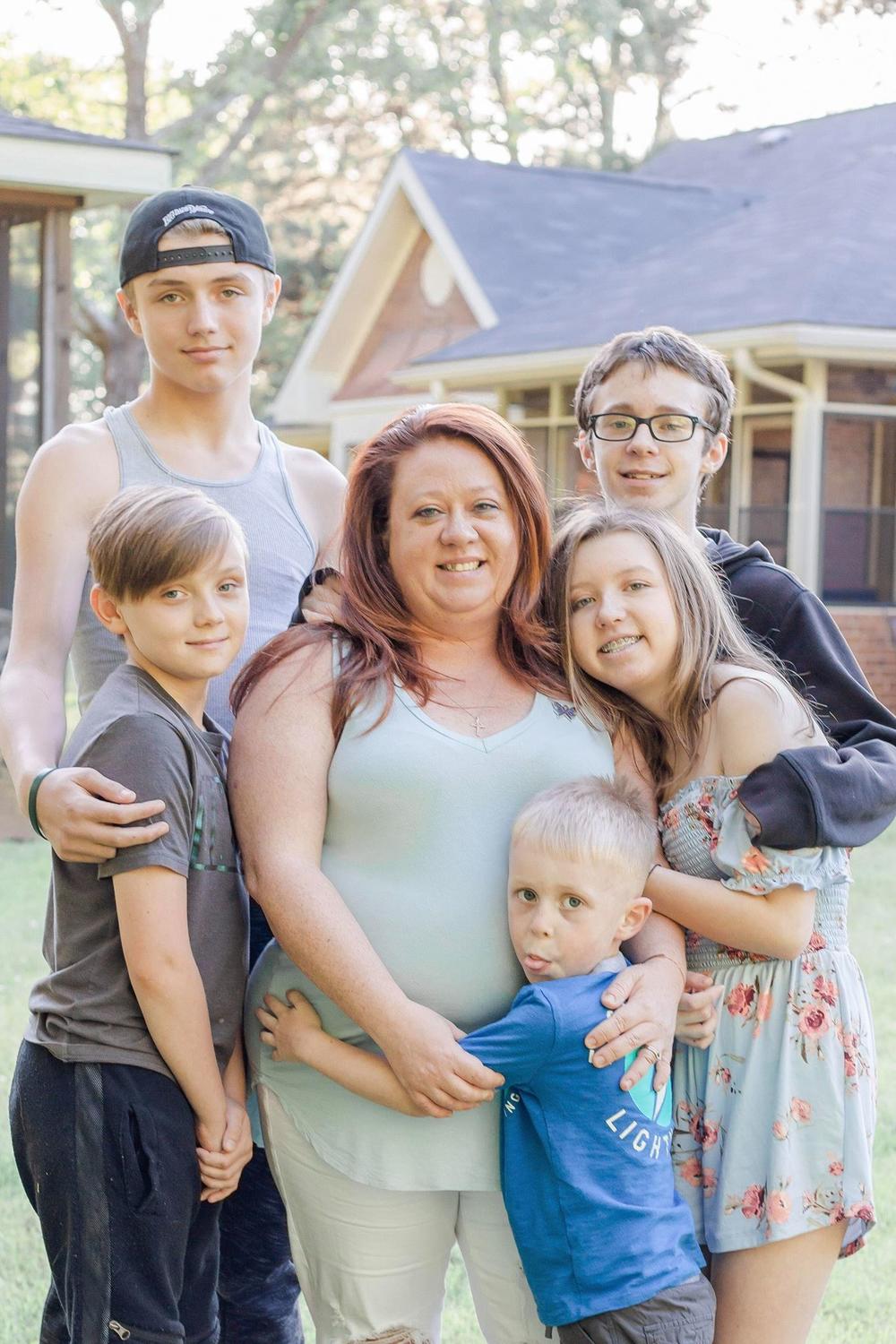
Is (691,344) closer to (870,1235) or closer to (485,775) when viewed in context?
(485,775)

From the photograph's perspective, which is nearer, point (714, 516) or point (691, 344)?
point (691, 344)

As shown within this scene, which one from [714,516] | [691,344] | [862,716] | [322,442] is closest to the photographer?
[862,716]

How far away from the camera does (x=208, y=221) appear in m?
2.65

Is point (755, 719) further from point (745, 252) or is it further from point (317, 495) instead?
point (745, 252)

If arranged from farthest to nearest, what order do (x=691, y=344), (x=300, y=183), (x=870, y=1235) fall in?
(x=300, y=183)
(x=870, y=1235)
(x=691, y=344)

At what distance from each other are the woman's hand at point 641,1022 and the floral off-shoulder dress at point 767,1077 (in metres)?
0.15

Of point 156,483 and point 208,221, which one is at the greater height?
point 208,221

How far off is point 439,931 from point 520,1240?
1.46 feet

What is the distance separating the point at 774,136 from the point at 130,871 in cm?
1973

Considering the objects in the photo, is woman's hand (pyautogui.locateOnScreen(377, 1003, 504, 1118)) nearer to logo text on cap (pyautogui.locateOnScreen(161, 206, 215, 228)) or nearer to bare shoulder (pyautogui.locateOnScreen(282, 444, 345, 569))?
bare shoulder (pyautogui.locateOnScreen(282, 444, 345, 569))

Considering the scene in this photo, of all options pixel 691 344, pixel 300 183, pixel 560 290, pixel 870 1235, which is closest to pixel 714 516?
pixel 560 290

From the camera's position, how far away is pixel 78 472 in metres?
2.64

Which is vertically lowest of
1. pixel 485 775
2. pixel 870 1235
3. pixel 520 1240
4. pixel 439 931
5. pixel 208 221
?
pixel 870 1235

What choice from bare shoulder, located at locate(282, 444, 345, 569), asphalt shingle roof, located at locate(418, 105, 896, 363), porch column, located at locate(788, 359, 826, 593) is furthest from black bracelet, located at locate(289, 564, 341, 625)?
porch column, located at locate(788, 359, 826, 593)
